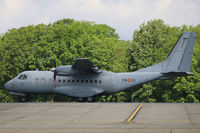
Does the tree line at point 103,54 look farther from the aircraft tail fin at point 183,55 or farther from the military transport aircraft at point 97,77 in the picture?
the aircraft tail fin at point 183,55

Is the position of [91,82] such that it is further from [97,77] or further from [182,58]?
[182,58]

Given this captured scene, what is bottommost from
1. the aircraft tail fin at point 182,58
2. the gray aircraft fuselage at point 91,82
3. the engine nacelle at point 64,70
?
the gray aircraft fuselage at point 91,82

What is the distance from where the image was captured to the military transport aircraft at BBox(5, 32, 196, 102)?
3459 centimetres

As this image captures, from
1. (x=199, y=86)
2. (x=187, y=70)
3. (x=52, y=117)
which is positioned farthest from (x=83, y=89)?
(x=199, y=86)

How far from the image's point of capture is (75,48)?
6238 centimetres

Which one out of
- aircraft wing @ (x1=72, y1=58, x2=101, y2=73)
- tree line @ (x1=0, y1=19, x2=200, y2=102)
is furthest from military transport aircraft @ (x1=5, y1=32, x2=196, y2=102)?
tree line @ (x1=0, y1=19, x2=200, y2=102)

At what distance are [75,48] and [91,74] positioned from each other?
1064 inches

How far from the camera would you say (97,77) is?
35.9m

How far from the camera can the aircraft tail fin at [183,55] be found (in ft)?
113

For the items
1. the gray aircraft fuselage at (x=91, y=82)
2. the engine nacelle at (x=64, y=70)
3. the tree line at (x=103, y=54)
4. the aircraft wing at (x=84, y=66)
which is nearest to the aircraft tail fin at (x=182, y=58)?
the gray aircraft fuselage at (x=91, y=82)

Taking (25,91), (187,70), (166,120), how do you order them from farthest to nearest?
(25,91), (187,70), (166,120)

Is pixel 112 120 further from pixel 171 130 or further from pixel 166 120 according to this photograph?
pixel 171 130

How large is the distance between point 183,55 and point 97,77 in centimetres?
965

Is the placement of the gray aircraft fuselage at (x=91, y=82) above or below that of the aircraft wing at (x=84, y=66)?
below
